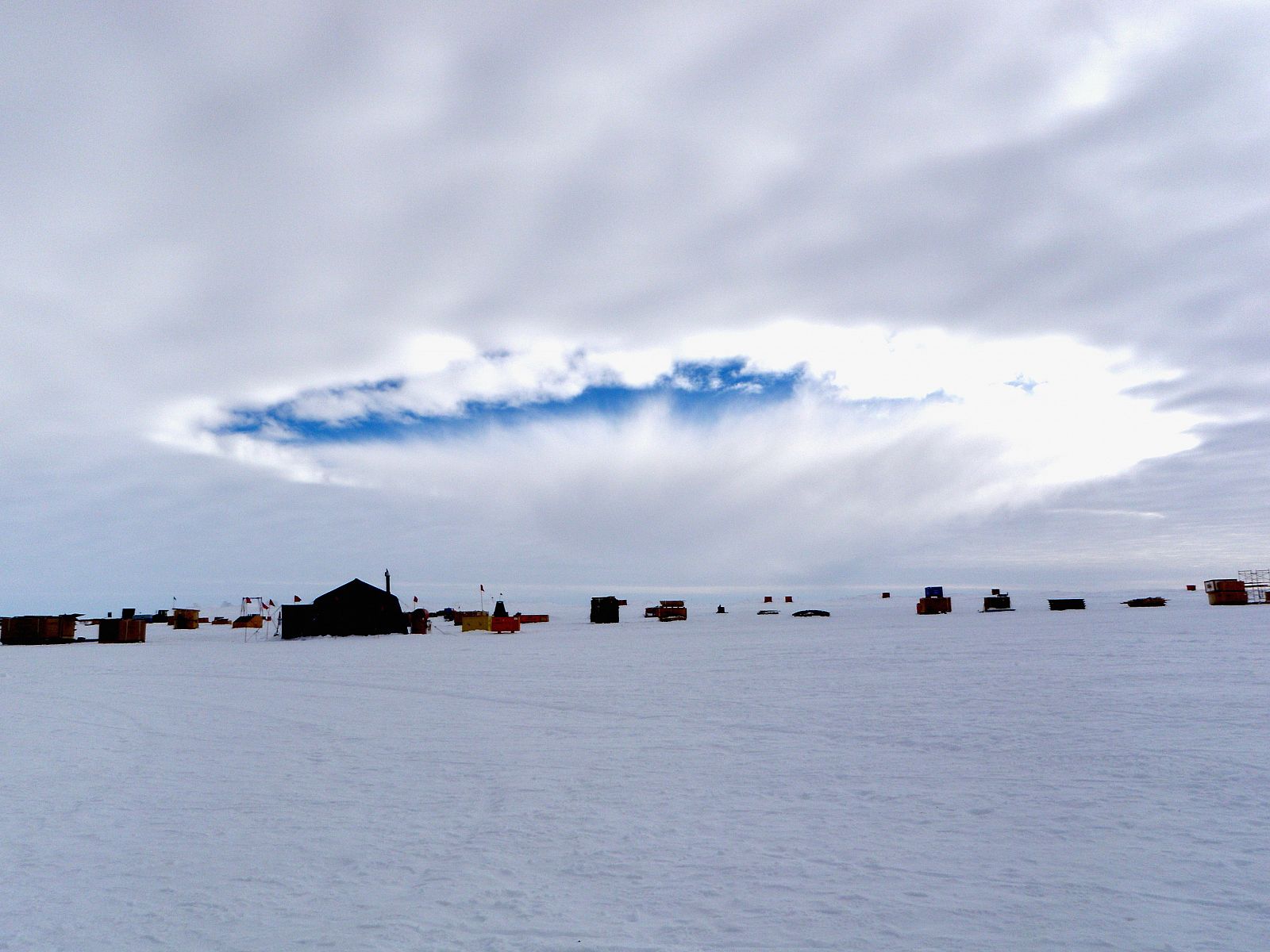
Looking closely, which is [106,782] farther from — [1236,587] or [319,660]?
[1236,587]

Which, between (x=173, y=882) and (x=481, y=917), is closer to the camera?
(x=481, y=917)

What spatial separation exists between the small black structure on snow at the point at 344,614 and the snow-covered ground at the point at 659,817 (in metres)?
32.1

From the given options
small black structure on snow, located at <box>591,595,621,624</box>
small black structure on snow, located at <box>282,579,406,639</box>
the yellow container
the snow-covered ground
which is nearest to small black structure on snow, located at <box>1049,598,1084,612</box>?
small black structure on snow, located at <box>591,595,621,624</box>

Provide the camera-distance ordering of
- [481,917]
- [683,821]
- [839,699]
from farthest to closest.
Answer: [839,699]
[683,821]
[481,917]

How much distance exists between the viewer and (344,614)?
51.9 m

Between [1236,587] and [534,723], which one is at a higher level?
[1236,587]

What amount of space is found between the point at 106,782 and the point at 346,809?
4.13 metres

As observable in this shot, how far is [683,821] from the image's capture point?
9.02 m

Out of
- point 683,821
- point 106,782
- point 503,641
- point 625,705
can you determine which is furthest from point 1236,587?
point 106,782

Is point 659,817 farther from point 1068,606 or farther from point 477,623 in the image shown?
point 1068,606

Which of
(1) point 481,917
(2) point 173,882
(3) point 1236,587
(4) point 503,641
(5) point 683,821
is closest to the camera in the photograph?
(1) point 481,917

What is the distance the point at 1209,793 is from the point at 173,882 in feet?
37.7

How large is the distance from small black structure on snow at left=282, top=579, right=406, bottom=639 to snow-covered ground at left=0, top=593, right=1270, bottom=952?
32102mm

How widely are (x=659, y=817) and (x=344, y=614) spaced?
47.3 m
